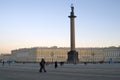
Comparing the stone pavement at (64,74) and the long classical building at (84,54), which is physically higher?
the long classical building at (84,54)

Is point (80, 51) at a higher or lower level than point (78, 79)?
higher

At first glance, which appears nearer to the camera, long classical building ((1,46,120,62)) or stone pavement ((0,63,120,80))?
stone pavement ((0,63,120,80))

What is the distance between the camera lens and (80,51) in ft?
606

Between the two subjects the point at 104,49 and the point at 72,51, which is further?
the point at 104,49

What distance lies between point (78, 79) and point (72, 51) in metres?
61.5

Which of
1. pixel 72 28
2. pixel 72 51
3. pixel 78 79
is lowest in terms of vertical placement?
pixel 78 79

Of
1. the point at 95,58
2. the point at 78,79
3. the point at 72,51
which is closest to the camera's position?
the point at 78,79

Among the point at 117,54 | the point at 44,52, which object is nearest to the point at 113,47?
the point at 117,54

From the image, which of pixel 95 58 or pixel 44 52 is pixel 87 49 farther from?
pixel 44 52

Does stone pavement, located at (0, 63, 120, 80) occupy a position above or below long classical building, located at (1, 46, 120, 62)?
below

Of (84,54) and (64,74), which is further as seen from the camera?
(84,54)

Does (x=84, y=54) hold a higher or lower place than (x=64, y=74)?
higher

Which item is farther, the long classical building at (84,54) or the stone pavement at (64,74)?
the long classical building at (84,54)

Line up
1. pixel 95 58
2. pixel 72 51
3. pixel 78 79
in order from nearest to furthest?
pixel 78 79, pixel 72 51, pixel 95 58
